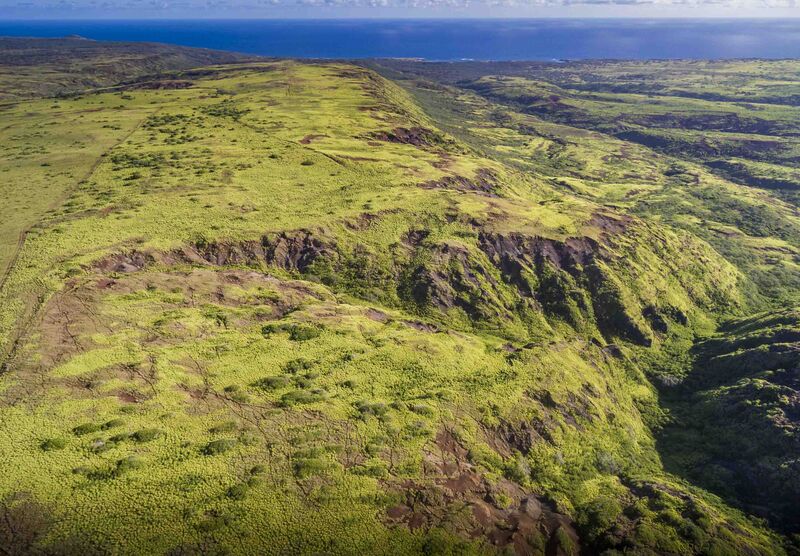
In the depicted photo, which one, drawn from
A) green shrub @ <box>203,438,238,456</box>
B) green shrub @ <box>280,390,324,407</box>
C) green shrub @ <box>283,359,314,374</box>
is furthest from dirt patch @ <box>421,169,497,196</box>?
green shrub @ <box>203,438,238,456</box>

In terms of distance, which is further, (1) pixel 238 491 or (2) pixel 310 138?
(2) pixel 310 138

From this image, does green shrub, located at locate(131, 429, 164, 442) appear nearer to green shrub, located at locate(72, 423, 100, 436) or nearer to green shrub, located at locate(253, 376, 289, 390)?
green shrub, located at locate(72, 423, 100, 436)

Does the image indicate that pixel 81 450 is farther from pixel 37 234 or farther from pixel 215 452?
pixel 37 234

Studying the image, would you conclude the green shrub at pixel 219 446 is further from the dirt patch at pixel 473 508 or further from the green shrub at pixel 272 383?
the dirt patch at pixel 473 508

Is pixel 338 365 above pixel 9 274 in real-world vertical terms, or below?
below

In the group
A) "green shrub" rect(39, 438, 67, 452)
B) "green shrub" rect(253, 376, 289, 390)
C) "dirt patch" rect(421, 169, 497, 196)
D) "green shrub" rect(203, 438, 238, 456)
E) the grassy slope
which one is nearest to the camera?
the grassy slope

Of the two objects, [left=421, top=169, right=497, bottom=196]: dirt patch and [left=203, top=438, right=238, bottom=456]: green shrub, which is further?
[left=421, top=169, right=497, bottom=196]: dirt patch

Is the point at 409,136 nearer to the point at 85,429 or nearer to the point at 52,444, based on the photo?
the point at 85,429

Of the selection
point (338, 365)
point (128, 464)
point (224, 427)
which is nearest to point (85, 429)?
point (128, 464)
